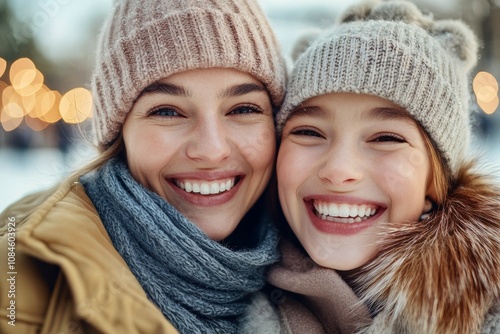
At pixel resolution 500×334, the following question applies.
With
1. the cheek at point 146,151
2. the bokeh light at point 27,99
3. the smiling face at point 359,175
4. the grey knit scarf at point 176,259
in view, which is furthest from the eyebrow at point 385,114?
the bokeh light at point 27,99

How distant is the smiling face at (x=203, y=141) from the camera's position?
5.92ft

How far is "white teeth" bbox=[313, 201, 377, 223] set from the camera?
5.77 feet

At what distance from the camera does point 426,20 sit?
2.07m

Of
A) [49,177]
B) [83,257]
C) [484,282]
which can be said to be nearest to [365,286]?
[484,282]

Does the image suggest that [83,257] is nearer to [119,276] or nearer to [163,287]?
[119,276]

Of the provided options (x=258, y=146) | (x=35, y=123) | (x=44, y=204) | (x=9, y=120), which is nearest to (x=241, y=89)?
(x=258, y=146)

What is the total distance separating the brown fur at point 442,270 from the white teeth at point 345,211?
0.38ft

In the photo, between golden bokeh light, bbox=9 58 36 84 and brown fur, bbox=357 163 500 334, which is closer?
brown fur, bbox=357 163 500 334

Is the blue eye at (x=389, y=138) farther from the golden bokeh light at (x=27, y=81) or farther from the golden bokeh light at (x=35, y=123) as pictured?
the golden bokeh light at (x=35, y=123)

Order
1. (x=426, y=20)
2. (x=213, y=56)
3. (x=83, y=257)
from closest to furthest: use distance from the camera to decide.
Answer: (x=83, y=257), (x=213, y=56), (x=426, y=20)

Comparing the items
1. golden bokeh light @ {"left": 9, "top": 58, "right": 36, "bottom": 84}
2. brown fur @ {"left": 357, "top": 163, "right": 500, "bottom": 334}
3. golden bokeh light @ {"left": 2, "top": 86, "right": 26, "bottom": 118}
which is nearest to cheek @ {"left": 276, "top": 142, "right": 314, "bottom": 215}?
brown fur @ {"left": 357, "top": 163, "right": 500, "bottom": 334}

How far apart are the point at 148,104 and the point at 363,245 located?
3.04ft

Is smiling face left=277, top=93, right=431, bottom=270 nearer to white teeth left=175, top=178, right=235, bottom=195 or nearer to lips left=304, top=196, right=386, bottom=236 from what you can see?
lips left=304, top=196, right=386, bottom=236

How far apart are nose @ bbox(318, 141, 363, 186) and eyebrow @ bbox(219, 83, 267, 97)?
390 mm
